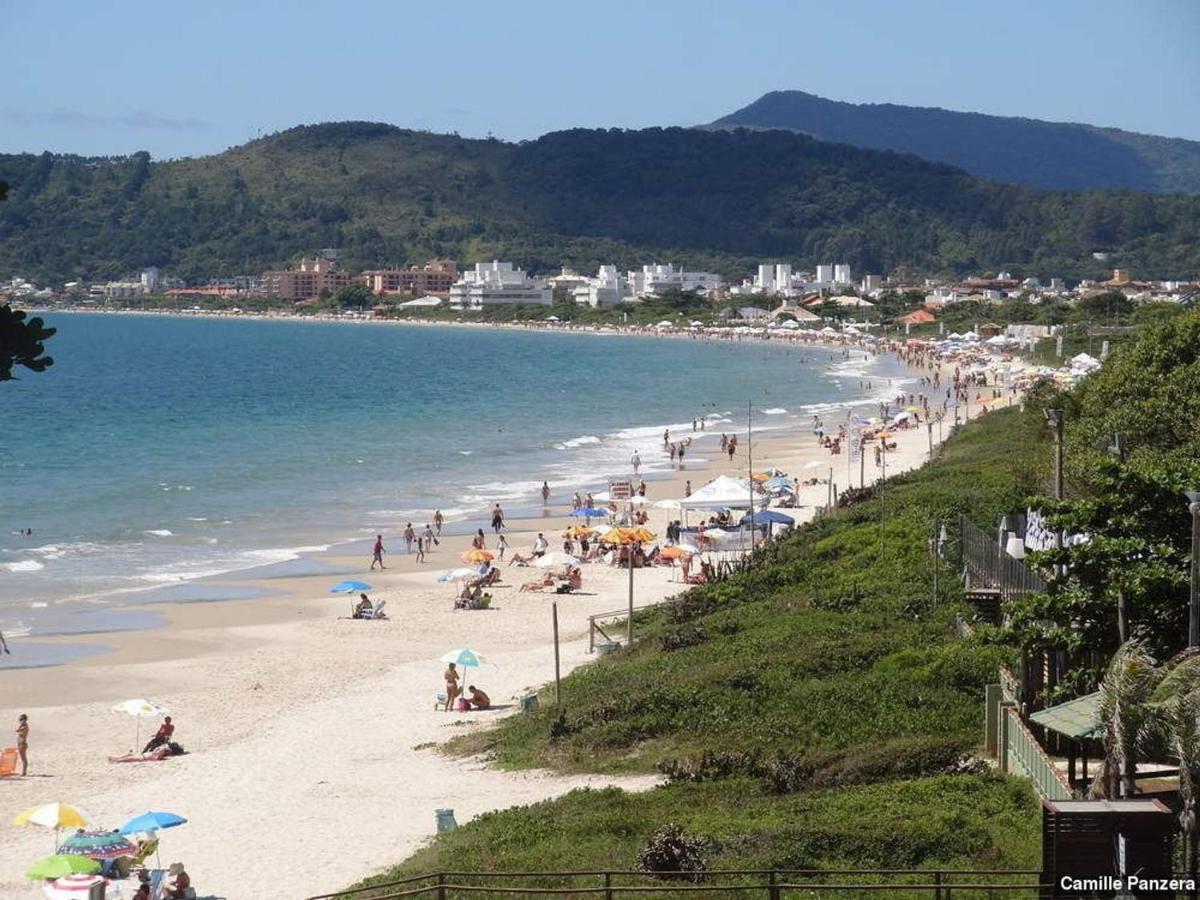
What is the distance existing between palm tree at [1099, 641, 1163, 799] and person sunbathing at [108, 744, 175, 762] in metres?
11.7

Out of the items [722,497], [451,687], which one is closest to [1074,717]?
[451,687]

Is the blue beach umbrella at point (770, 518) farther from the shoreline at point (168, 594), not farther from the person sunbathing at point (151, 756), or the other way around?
the person sunbathing at point (151, 756)

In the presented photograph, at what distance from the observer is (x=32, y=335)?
853 cm

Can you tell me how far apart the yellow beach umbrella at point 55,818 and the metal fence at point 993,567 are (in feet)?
29.2

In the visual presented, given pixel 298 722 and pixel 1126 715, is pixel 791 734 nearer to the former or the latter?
pixel 1126 715

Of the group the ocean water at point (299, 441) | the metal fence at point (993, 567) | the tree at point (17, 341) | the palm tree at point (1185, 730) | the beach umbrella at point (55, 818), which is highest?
the tree at point (17, 341)

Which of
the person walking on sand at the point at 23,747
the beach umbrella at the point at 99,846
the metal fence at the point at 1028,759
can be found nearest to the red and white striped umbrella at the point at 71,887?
the beach umbrella at the point at 99,846

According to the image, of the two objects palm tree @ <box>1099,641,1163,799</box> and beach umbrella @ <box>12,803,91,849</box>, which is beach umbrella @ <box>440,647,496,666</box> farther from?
palm tree @ <box>1099,641,1163,799</box>

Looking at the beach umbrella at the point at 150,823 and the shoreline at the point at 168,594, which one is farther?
the shoreline at the point at 168,594

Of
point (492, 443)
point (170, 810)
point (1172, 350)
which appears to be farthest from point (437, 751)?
point (492, 443)

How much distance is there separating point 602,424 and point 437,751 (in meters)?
49.5

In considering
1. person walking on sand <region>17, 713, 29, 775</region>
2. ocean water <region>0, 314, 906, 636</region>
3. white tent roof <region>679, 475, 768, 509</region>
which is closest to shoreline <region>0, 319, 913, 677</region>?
ocean water <region>0, 314, 906, 636</region>

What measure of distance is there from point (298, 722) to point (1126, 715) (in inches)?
485

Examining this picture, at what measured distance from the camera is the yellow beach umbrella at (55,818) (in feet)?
49.9
